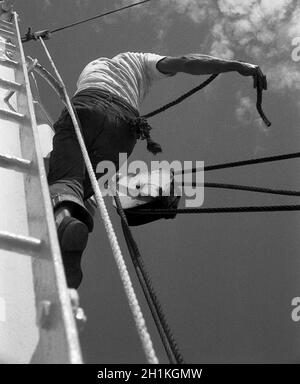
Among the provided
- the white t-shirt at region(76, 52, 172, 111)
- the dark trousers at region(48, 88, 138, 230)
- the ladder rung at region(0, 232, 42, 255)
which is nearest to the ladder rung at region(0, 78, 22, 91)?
the white t-shirt at region(76, 52, 172, 111)

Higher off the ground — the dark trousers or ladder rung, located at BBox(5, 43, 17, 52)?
ladder rung, located at BBox(5, 43, 17, 52)

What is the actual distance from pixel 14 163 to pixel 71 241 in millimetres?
484

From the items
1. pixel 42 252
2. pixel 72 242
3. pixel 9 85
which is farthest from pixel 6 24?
pixel 42 252

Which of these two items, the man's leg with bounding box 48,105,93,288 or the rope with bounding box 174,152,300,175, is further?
the rope with bounding box 174,152,300,175

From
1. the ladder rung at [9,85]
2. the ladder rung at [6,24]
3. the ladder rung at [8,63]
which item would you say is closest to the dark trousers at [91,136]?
the ladder rung at [9,85]

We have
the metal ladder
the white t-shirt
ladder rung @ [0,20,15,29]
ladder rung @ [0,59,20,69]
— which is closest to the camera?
the metal ladder

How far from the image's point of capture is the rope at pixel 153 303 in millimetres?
1838

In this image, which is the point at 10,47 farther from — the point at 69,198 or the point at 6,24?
the point at 69,198

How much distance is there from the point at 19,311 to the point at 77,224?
0.56 meters

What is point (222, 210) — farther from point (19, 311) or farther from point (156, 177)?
point (19, 311)

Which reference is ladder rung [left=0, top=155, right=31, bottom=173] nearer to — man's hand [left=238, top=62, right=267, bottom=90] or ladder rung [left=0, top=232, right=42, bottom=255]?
ladder rung [left=0, top=232, right=42, bottom=255]

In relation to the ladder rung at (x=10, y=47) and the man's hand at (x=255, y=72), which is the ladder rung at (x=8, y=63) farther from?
the man's hand at (x=255, y=72)

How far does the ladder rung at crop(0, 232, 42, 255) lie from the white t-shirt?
160 centimetres

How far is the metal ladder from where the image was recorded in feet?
4.03
